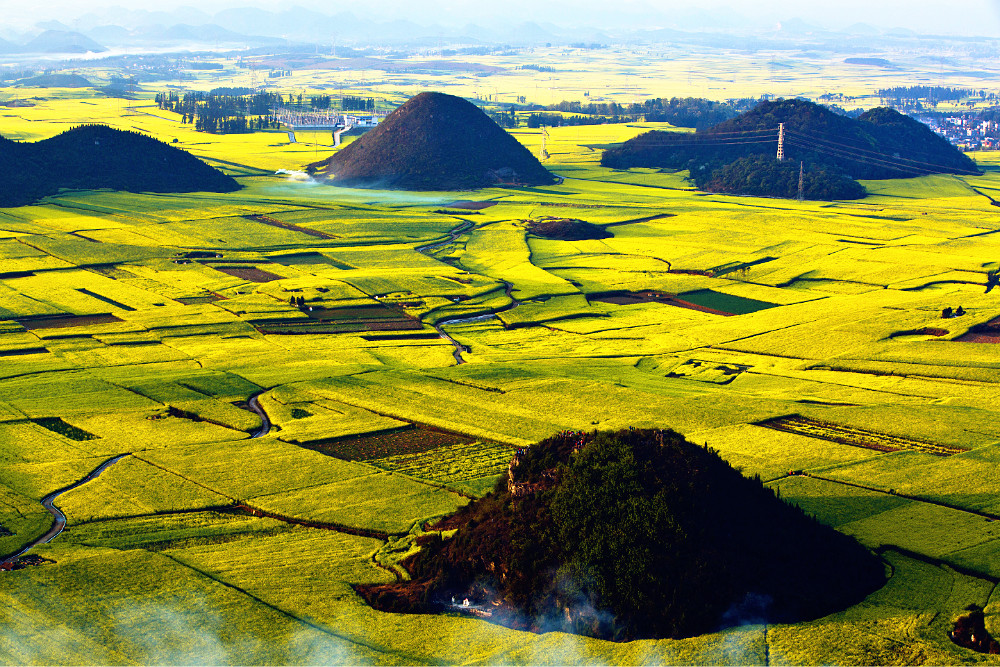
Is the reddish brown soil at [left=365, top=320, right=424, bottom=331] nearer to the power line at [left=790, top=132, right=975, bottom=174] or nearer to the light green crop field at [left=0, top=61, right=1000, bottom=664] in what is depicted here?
the light green crop field at [left=0, top=61, right=1000, bottom=664]

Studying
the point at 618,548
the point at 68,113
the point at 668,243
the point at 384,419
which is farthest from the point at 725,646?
the point at 68,113

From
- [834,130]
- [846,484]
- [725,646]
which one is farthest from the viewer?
[834,130]

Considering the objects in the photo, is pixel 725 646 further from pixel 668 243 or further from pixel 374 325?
pixel 668 243

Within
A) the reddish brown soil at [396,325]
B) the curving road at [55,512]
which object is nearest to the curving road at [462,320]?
the reddish brown soil at [396,325]

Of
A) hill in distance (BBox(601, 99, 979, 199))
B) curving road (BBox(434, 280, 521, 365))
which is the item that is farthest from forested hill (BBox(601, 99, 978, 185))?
curving road (BBox(434, 280, 521, 365))

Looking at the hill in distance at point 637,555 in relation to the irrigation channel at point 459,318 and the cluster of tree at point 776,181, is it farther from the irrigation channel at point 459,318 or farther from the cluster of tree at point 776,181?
the cluster of tree at point 776,181

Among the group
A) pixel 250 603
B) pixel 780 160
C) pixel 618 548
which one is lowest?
pixel 250 603

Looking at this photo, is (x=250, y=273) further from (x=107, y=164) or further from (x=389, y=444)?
(x=107, y=164)
